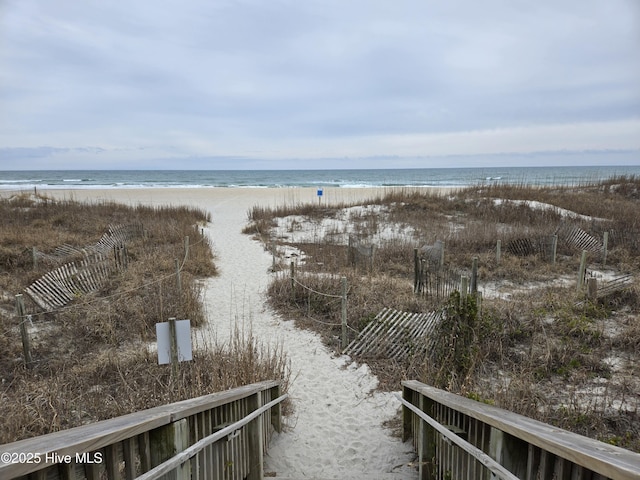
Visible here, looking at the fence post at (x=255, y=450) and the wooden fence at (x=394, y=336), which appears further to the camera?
the wooden fence at (x=394, y=336)

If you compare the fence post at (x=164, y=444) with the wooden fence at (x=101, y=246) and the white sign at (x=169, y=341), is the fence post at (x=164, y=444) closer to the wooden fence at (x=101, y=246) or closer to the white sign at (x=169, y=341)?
the white sign at (x=169, y=341)

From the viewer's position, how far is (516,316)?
272 inches

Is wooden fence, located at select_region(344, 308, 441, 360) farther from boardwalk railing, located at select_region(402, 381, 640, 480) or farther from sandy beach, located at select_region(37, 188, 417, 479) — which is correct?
boardwalk railing, located at select_region(402, 381, 640, 480)

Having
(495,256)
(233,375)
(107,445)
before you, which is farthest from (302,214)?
(107,445)

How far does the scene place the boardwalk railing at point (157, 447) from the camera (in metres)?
1.21

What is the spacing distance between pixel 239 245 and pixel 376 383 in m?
10.8

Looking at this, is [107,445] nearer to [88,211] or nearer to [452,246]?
[452,246]

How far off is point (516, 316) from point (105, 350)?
22.4 feet

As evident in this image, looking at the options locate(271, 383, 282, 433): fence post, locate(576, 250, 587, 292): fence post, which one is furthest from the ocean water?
locate(271, 383, 282, 433): fence post

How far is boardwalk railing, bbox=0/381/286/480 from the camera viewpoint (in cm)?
121

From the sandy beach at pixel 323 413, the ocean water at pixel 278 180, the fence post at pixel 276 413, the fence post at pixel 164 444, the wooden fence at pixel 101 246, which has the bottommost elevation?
the sandy beach at pixel 323 413

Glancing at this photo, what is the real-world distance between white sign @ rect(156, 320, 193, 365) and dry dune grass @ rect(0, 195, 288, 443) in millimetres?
293

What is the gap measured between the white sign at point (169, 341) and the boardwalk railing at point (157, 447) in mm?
1082

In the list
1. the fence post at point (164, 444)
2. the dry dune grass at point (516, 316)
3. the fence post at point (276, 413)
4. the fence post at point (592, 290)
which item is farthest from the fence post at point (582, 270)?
the fence post at point (164, 444)
